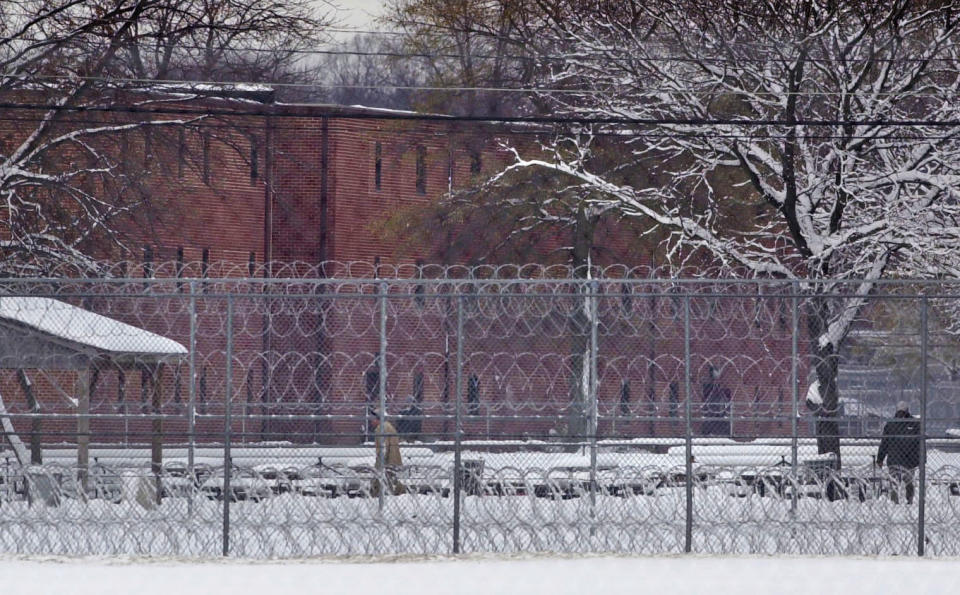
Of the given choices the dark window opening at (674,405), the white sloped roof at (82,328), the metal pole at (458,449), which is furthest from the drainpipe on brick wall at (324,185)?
the metal pole at (458,449)

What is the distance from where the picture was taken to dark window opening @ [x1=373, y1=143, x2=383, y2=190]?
39.1m

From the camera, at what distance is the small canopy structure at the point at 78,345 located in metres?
15.2

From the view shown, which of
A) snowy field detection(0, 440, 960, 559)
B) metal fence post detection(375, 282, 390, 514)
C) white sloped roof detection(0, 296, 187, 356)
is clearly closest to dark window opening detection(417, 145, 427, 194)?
white sloped roof detection(0, 296, 187, 356)

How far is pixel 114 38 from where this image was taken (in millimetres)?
23562

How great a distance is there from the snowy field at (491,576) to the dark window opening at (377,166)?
26.5 meters

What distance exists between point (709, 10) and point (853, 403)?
9801 millimetres

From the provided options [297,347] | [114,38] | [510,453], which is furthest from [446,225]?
[510,453]

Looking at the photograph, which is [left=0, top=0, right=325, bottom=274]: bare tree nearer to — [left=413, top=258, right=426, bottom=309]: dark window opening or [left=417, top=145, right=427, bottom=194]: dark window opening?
[left=413, top=258, right=426, bottom=309]: dark window opening

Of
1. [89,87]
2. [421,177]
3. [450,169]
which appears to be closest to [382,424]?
[89,87]

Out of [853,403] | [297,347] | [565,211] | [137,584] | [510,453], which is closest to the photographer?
[137,584]

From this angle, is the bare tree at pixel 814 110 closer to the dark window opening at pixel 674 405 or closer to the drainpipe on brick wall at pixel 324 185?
the dark window opening at pixel 674 405

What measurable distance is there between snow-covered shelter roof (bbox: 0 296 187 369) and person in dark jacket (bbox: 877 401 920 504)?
7420mm

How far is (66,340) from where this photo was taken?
15.5m

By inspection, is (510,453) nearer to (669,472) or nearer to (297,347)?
(669,472)
